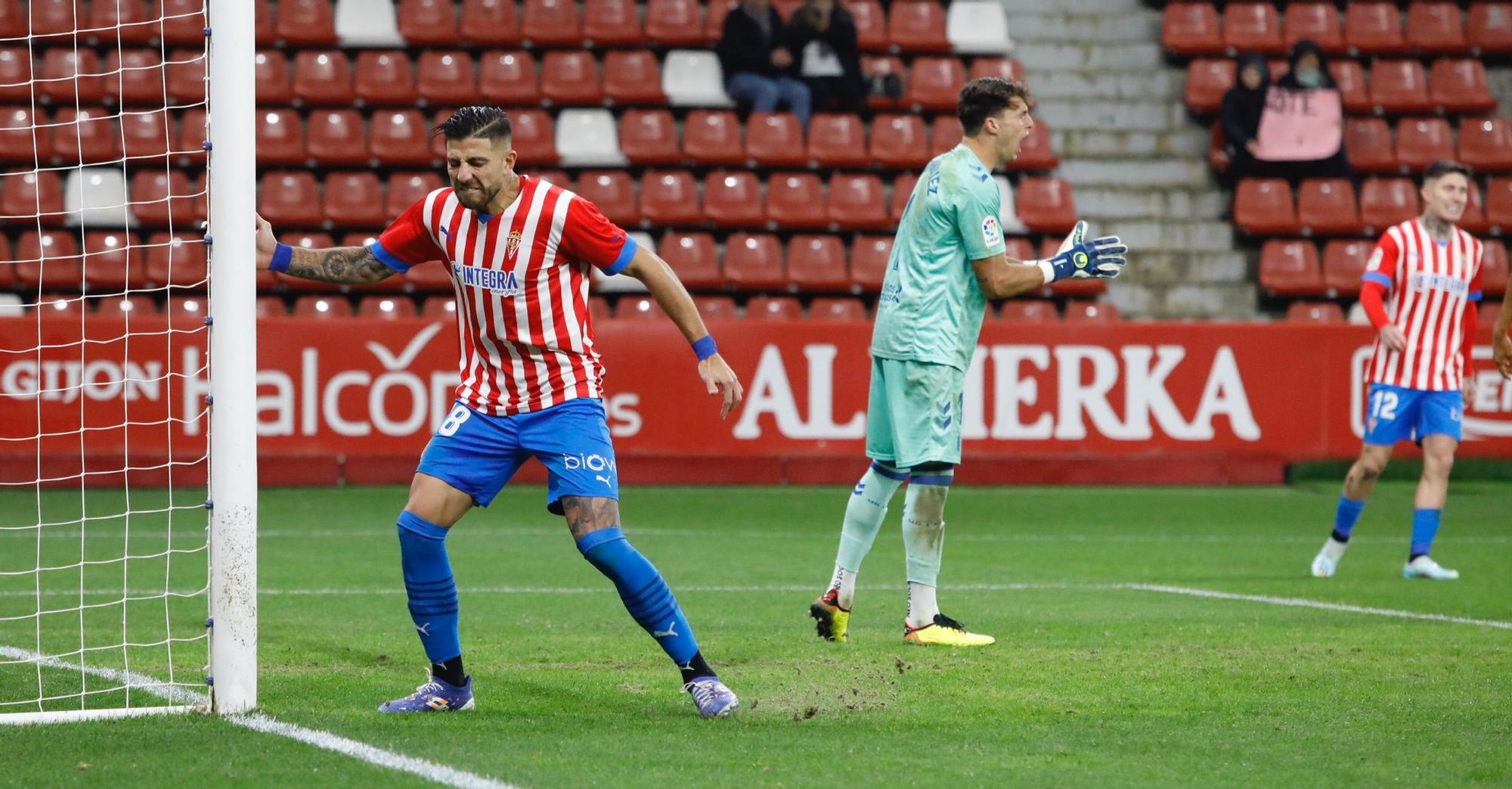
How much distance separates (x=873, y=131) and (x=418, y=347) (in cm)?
550

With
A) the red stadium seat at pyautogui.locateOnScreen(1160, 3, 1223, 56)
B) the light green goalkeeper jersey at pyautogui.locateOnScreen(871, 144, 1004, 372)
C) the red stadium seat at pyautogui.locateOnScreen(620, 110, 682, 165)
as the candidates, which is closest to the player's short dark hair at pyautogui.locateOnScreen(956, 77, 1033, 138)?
the light green goalkeeper jersey at pyautogui.locateOnScreen(871, 144, 1004, 372)

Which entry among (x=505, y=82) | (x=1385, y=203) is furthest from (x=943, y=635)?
(x=1385, y=203)

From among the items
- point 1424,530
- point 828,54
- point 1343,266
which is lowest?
point 1424,530

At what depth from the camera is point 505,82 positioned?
1739 centimetres

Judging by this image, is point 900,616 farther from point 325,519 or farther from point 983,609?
point 325,519

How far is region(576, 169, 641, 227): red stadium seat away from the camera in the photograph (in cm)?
1631

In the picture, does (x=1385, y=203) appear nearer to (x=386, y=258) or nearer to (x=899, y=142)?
(x=899, y=142)

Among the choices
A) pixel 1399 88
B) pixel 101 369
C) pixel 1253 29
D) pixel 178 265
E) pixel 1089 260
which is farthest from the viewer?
pixel 1253 29

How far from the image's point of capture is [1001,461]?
1487 centimetres

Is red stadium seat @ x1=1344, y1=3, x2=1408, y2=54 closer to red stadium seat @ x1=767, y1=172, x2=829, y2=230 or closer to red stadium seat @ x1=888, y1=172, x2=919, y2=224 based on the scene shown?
red stadium seat @ x1=888, y1=172, x2=919, y2=224

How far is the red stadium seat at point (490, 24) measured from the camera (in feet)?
58.7

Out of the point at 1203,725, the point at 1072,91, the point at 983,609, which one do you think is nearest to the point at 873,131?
the point at 1072,91

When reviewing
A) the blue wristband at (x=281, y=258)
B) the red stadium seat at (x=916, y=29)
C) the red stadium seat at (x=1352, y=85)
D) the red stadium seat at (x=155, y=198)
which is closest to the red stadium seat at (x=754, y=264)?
the red stadium seat at (x=916, y=29)

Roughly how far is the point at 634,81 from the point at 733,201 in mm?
1840
